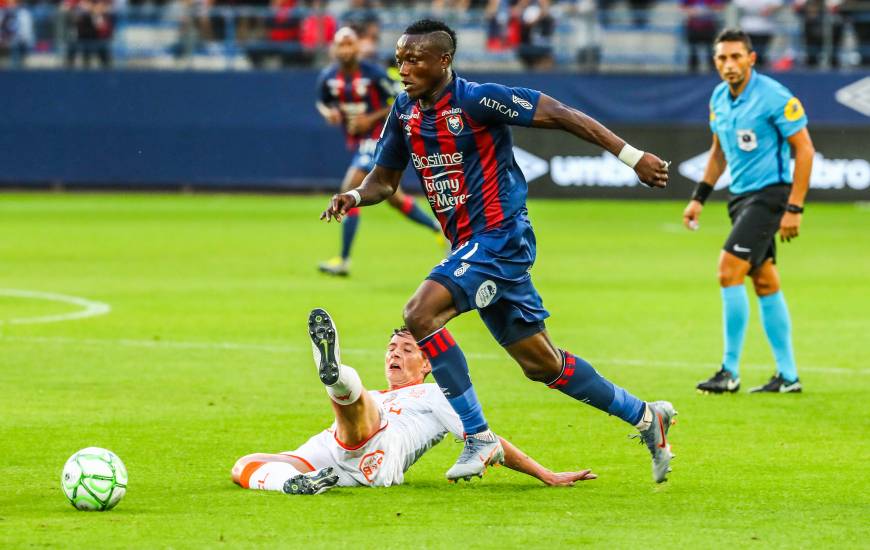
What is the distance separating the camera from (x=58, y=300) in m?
14.8

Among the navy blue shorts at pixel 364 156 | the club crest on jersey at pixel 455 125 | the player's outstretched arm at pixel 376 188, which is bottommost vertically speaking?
the navy blue shorts at pixel 364 156

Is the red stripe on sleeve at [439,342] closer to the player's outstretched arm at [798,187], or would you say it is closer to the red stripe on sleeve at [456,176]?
the red stripe on sleeve at [456,176]

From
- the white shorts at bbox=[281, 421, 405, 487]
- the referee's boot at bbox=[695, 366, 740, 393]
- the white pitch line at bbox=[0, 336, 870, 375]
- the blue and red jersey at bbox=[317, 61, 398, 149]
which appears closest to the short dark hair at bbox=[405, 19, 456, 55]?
the white shorts at bbox=[281, 421, 405, 487]

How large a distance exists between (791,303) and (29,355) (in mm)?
7561

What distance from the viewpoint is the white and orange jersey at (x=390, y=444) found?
6.98 meters

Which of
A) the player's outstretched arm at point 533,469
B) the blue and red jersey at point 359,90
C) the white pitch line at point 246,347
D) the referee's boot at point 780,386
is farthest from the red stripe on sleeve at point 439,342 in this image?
the blue and red jersey at point 359,90

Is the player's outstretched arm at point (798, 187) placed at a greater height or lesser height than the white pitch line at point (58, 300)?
greater

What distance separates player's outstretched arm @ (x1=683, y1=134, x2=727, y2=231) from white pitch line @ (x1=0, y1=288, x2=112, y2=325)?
600 centimetres

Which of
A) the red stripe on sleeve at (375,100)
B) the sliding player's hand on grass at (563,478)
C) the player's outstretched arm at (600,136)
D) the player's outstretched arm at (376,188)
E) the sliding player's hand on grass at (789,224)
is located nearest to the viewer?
the player's outstretched arm at (600,136)

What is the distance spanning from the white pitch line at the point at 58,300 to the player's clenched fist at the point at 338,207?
6786mm

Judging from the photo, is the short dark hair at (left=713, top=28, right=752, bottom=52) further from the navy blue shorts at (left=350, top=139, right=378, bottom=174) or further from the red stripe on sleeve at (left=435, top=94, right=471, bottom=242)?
the navy blue shorts at (left=350, top=139, right=378, bottom=174)

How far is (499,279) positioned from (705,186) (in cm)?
374

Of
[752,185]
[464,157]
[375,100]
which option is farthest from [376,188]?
[375,100]

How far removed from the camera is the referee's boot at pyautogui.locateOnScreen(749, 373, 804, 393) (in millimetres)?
10102
